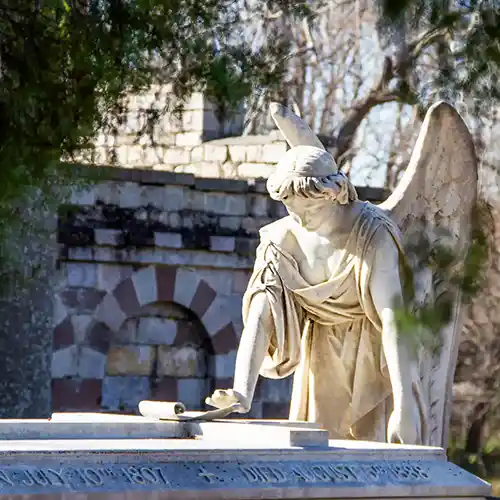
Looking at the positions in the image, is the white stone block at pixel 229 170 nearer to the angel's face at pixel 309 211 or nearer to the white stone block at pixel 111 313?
the white stone block at pixel 111 313

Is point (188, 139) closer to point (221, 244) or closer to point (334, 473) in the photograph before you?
point (221, 244)

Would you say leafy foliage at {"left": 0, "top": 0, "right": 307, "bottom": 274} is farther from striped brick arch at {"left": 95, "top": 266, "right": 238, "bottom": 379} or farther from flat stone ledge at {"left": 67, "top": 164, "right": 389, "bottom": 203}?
striped brick arch at {"left": 95, "top": 266, "right": 238, "bottom": 379}

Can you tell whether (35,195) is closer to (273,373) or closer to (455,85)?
(273,373)

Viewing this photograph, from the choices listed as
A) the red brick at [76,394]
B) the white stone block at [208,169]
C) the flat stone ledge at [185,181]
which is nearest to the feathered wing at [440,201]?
the flat stone ledge at [185,181]

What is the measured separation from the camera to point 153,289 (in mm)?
15961

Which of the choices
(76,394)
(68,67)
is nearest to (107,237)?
(76,394)

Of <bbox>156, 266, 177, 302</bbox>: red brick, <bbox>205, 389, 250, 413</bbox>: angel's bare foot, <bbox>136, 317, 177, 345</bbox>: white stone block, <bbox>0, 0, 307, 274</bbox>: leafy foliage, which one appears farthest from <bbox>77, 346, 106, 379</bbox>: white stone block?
<bbox>205, 389, 250, 413</bbox>: angel's bare foot

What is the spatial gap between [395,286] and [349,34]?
45.9 ft

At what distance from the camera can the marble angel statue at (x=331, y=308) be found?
8562 mm

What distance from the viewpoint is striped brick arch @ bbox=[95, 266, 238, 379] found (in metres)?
15.7

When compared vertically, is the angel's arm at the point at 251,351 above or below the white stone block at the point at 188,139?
below

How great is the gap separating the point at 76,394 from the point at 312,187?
23.5ft

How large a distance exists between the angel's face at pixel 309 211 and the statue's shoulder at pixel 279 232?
0.15ft

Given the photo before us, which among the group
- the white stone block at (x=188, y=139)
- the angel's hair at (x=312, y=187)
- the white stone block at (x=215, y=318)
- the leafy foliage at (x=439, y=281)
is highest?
the white stone block at (x=188, y=139)
